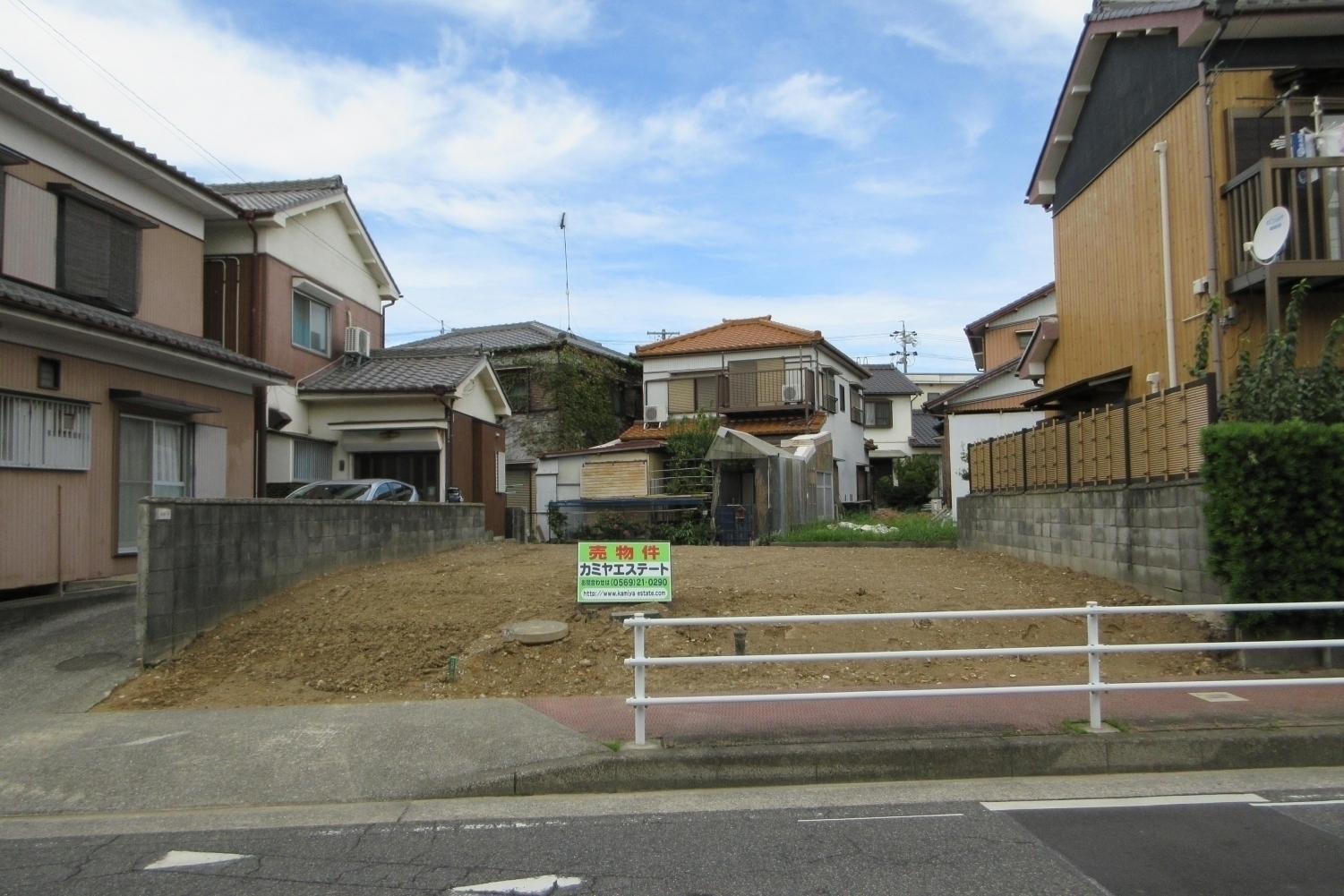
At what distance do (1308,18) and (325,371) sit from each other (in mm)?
16910

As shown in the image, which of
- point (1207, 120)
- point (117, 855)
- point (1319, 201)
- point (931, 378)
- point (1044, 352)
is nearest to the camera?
point (117, 855)

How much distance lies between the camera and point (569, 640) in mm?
8836

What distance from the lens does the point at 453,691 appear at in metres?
8.10

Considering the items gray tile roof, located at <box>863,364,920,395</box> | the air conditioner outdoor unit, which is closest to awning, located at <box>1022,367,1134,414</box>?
the air conditioner outdoor unit

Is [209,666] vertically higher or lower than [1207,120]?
lower

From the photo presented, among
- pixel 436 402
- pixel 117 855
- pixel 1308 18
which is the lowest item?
pixel 117 855

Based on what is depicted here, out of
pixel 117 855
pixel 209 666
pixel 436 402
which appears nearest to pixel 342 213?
pixel 436 402

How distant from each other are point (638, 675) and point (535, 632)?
2.76 meters

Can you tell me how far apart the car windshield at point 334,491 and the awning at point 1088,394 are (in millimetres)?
11336

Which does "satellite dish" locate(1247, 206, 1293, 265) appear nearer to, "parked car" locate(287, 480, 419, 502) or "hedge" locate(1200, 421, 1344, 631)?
"hedge" locate(1200, 421, 1344, 631)

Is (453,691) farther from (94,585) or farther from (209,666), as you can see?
(94,585)

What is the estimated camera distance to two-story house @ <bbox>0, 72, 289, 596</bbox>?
10.6 m

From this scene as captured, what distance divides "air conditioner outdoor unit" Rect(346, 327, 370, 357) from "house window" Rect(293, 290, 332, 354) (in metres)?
0.51

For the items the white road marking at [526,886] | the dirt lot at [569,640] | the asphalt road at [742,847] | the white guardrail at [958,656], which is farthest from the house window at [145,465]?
the white road marking at [526,886]
